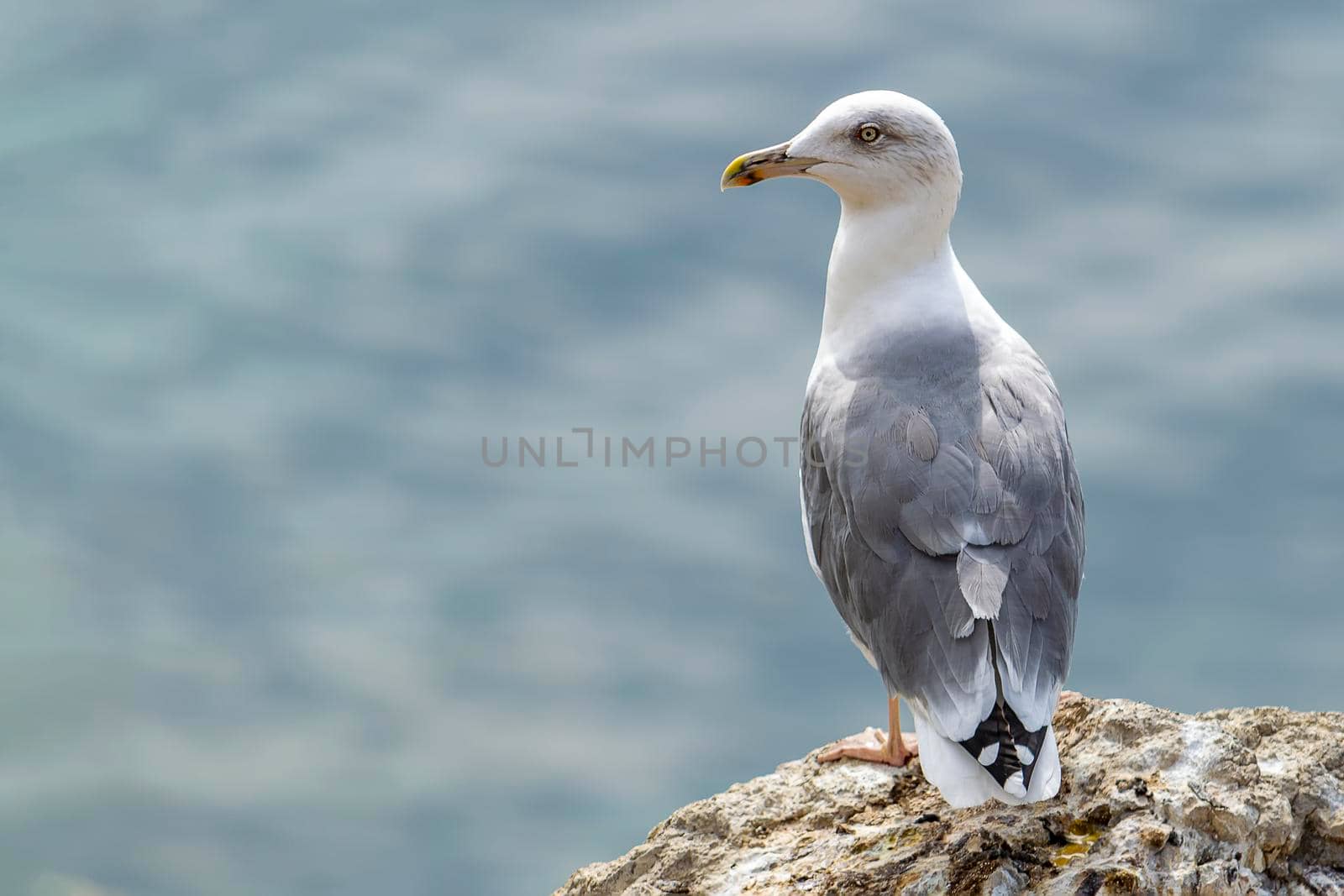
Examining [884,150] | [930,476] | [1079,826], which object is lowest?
[1079,826]

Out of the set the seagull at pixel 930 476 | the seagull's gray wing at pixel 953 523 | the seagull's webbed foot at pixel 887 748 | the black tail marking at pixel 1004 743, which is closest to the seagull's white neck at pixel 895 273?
the seagull at pixel 930 476

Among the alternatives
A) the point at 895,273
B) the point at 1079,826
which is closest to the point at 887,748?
the point at 1079,826

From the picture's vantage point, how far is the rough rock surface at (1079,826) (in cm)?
499

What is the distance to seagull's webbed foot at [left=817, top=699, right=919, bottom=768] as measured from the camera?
6117mm

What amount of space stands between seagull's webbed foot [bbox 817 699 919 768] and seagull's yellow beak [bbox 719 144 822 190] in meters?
2.38

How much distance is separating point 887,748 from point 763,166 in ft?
8.64

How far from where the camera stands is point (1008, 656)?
4992 millimetres

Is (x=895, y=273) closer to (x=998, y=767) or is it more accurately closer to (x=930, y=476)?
(x=930, y=476)

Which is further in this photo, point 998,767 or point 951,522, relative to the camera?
point 951,522

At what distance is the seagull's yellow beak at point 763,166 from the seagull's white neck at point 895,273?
33 centimetres

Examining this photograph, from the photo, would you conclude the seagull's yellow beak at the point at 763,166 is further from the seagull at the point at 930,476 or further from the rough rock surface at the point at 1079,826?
the rough rock surface at the point at 1079,826

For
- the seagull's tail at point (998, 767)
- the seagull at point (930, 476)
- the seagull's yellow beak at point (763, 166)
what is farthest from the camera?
the seagull's yellow beak at point (763, 166)

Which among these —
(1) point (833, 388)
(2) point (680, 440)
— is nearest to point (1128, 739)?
(1) point (833, 388)

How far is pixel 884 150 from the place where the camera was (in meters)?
6.27
